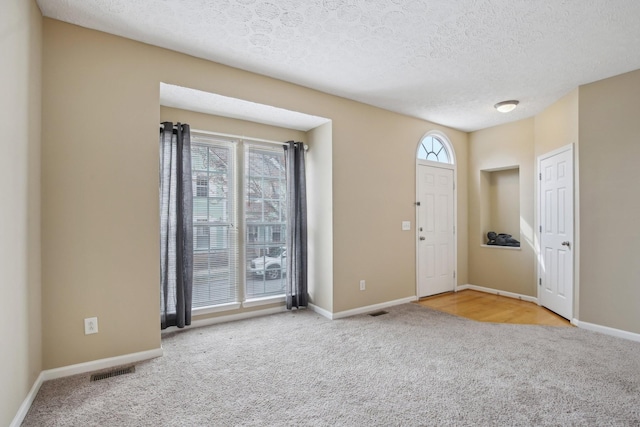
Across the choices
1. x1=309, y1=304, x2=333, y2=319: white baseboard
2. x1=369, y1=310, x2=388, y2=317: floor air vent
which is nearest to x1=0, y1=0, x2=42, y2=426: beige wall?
x1=309, y1=304, x2=333, y2=319: white baseboard

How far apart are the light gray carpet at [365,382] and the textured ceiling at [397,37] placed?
270cm

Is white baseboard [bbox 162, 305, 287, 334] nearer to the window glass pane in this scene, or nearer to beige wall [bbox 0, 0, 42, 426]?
the window glass pane

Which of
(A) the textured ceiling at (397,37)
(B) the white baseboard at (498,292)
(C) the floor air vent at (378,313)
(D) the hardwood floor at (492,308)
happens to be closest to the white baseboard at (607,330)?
(D) the hardwood floor at (492,308)

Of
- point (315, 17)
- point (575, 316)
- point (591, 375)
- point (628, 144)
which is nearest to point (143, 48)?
point (315, 17)

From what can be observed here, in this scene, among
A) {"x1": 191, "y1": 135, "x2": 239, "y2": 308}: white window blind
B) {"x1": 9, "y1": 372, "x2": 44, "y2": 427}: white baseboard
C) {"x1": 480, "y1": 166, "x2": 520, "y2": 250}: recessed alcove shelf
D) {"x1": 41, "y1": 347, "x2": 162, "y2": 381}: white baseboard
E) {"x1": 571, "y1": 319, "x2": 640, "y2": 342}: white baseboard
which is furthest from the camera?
{"x1": 480, "y1": 166, "x2": 520, "y2": 250}: recessed alcove shelf

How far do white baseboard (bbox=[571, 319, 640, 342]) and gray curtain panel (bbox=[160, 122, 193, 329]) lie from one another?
4.26 metres

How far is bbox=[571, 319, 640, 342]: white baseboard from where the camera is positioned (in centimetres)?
313

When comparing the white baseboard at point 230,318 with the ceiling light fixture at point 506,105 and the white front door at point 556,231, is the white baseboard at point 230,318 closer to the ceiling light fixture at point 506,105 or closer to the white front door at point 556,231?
the white front door at point 556,231

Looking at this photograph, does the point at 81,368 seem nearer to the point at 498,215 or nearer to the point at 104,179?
the point at 104,179

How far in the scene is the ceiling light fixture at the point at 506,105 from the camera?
3.97 meters

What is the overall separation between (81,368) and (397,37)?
144 inches

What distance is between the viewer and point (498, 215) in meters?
5.41

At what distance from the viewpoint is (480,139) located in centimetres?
528

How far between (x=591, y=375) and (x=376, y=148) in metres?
3.09
